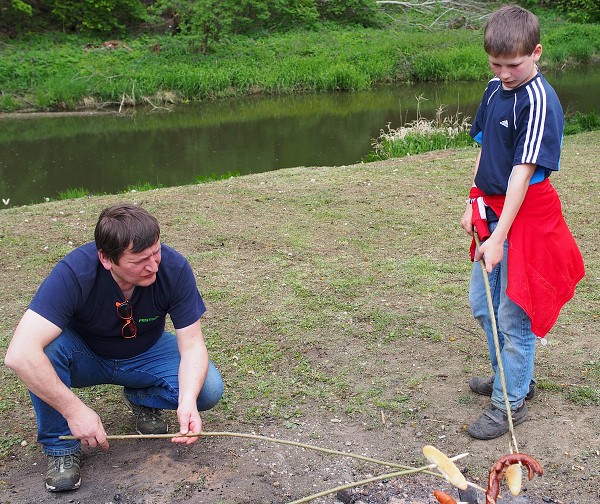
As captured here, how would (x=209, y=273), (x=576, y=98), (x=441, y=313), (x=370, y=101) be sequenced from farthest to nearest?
(x=370, y=101)
(x=576, y=98)
(x=209, y=273)
(x=441, y=313)

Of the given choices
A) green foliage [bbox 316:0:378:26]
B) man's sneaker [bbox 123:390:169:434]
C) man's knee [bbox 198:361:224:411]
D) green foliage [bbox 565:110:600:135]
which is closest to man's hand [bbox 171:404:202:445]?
man's knee [bbox 198:361:224:411]

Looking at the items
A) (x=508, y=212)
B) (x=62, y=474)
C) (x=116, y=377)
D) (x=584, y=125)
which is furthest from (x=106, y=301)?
(x=584, y=125)

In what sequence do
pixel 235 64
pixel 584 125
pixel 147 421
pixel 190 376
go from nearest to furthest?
1. pixel 190 376
2. pixel 147 421
3. pixel 584 125
4. pixel 235 64

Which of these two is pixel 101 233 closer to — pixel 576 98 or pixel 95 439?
pixel 95 439

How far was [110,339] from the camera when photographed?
2980 mm

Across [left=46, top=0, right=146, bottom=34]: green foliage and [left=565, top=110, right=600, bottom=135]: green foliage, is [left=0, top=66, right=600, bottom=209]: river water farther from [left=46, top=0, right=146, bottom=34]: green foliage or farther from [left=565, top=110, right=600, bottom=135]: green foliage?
[left=46, top=0, right=146, bottom=34]: green foliage

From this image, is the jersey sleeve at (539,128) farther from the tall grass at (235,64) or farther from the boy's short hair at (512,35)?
the tall grass at (235,64)

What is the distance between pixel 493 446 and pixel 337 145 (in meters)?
9.88

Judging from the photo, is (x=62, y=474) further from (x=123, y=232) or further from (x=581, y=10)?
(x=581, y=10)

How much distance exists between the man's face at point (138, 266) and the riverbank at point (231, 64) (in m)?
14.9

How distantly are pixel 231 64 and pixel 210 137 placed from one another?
6.07 m

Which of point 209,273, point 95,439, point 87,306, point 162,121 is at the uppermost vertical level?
point 87,306

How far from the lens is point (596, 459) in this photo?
299 cm

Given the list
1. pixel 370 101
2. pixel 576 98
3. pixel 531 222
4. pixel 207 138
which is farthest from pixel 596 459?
pixel 370 101
